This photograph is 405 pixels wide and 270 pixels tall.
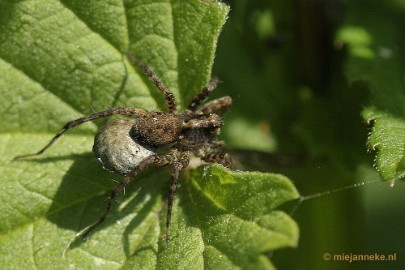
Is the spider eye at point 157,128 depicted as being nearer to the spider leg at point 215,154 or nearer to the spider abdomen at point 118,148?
the spider abdomen at point 118,148

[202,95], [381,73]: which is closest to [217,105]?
[202,95]

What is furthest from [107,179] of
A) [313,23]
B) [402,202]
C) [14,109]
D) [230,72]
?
[402,202]

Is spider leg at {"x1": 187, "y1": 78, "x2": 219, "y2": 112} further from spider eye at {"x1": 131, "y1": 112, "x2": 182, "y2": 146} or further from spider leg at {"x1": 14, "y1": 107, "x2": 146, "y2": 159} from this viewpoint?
spider leg at {"x1": 14, "y1": 107, "x2": 146, "y2": 159}

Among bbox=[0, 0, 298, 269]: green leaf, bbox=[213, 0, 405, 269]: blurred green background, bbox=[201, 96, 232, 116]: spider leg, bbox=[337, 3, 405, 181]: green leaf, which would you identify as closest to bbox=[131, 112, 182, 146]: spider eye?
bbox=[0, 0, 298, 269]: green leaf

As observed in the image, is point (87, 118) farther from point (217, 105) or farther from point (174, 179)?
point (217, 105)

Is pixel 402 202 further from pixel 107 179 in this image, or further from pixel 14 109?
pixel 14 109

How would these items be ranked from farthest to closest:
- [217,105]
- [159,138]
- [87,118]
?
[217,105] < [159,138] < [87,118]

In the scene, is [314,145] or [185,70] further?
[314,145]
